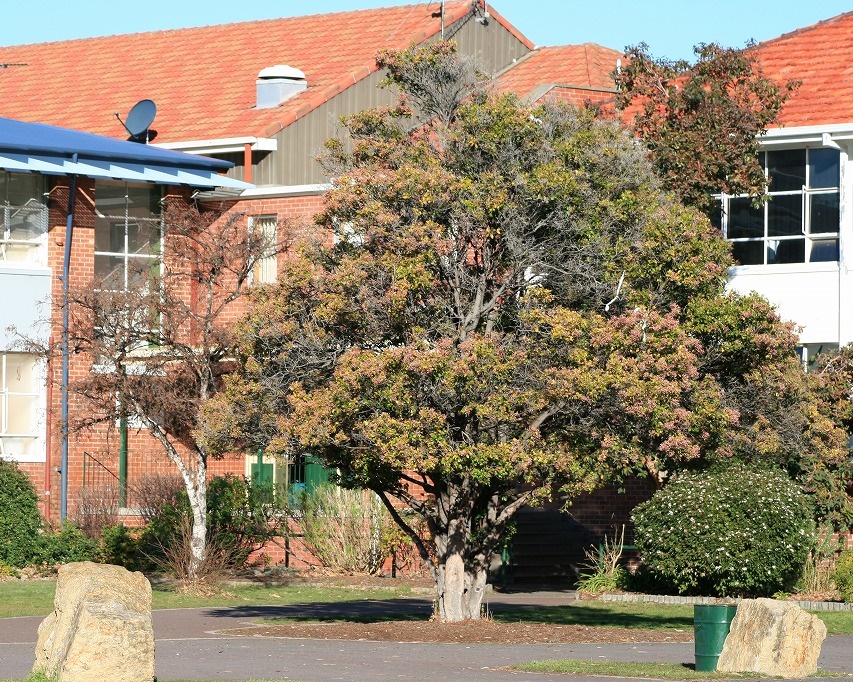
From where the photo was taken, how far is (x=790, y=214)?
84.0ft

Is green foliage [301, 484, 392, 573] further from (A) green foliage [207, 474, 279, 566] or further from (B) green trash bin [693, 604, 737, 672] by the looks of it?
(B) green trash bin [693, 604, 737, 672]

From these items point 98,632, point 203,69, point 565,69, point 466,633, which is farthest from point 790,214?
point 98,632

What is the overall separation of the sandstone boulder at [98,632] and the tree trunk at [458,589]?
6.27 meters

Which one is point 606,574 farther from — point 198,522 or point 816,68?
point 816,68

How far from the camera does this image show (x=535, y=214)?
17.2 metres

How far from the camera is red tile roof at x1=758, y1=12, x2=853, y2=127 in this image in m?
25.6

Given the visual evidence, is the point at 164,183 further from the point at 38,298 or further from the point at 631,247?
the point at 631,247

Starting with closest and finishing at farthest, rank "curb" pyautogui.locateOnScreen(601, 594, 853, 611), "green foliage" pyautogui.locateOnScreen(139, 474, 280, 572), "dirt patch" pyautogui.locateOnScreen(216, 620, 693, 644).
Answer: "dirt patch" pyautogui.locateOnScreen(216, 620, 693, 644) < "curb" pyautogui.locateOnScreen(601, 594, 853, 611) < "green foliage" pyautogui.locateOnScreen(139, 474, 280, 572)

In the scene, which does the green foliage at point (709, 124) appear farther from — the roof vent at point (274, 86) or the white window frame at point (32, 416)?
the white window frame at point (32, 416)

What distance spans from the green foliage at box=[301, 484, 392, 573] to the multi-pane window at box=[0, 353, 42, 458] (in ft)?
17.2

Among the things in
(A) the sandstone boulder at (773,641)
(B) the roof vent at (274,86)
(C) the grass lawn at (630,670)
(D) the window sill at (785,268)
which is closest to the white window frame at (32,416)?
(B) the roof vent at (274,86)

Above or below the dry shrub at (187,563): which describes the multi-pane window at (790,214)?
above

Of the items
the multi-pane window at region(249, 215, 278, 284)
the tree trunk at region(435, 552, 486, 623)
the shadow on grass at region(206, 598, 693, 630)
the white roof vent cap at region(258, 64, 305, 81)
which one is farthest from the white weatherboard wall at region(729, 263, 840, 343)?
the white roof vent cap at region(258, 64, 305, 81)

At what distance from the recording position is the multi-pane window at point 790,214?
25266 millimetres
